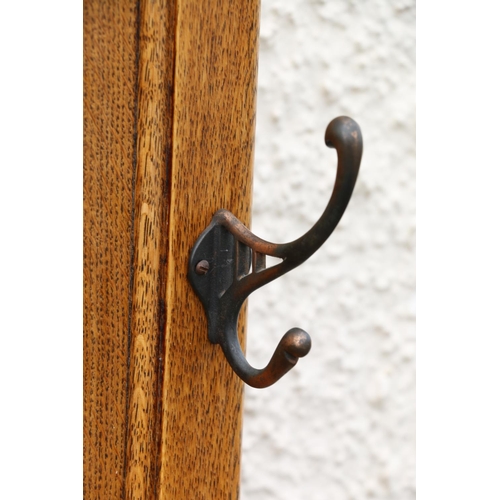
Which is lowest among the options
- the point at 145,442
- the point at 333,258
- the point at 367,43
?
the point at 145,442

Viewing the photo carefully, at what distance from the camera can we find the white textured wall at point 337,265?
446 millimetres

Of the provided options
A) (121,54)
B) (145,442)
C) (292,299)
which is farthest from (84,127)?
(292,299)

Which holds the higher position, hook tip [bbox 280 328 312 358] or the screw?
the screw

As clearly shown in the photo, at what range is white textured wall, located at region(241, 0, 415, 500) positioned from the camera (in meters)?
0.45

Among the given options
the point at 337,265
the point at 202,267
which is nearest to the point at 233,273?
the point at 202,267

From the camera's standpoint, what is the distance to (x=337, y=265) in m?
0.47

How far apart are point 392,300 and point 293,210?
0.11 metres

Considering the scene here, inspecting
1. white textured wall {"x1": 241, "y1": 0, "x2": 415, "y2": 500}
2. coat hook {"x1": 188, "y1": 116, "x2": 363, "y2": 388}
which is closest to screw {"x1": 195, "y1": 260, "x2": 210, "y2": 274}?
coat hook {"x1": 188, "y1": 116, "x2": 363, "y2": 388}

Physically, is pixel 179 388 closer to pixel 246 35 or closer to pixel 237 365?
pixel 237 365

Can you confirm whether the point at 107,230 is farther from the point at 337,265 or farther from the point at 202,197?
the point at 337,265

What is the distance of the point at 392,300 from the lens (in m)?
0.48

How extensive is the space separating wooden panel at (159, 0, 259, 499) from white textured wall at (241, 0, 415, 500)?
0.56 feet

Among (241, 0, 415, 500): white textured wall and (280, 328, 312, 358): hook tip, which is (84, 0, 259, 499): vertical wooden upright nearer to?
(280, 328, 312, 358): hook tip

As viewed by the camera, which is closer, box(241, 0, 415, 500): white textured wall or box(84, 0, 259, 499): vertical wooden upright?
box(84, 0, 259, 499): vertical wooden upright
